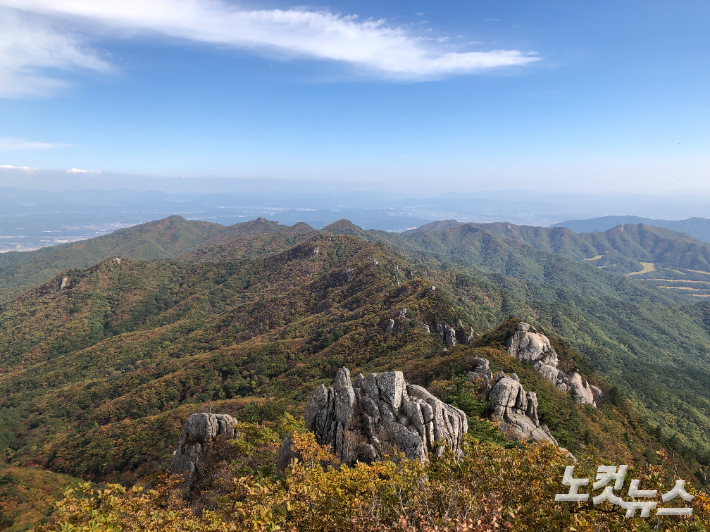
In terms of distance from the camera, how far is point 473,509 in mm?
10516

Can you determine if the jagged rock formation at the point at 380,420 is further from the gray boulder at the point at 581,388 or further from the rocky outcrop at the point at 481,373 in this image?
the gray boulder at the point at 581,388

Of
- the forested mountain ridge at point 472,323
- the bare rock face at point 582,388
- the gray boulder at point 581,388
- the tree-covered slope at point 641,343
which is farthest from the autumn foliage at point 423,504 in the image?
the forested mountain ridge at point 472,323

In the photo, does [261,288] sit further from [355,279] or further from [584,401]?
[584,401]

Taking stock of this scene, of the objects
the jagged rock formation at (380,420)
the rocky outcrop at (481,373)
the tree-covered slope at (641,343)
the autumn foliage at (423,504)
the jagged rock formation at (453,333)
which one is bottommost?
the tree-covered slope at (641,343)

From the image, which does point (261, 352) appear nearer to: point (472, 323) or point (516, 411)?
point (472, 323)

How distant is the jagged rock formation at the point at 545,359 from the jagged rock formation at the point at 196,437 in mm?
40887

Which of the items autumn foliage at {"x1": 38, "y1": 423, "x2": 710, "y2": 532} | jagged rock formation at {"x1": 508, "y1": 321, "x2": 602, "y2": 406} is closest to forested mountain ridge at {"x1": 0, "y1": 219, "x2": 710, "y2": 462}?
jagged rock formation at {"x1": 508, "y1": 321, "x2": 602, "y2": 406}

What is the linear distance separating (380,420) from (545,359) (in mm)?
37399

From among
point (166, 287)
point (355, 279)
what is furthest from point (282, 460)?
point (166, 287)

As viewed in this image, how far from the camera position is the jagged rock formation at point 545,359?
4575 centimetres

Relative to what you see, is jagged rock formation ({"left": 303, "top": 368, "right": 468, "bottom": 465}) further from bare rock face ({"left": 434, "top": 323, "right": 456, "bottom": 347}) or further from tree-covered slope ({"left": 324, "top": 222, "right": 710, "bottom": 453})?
tree-covered slope ({"left": 324, "top": 222, "right": 710, "bottom": 453})

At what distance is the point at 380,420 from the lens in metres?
23.1

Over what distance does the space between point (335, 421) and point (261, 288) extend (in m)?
129

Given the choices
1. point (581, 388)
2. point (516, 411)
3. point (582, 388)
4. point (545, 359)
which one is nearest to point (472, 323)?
point (545, 359)
